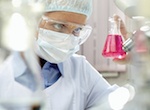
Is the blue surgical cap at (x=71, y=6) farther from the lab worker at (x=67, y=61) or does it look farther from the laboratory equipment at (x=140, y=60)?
the laboratory equipment at (x=140, y=60)

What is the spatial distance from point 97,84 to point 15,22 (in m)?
0.91

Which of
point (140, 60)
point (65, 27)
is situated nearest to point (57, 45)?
point (65, 27)

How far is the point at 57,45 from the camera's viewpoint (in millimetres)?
1059

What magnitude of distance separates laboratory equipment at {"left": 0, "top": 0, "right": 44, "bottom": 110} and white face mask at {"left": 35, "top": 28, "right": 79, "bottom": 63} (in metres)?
0.69

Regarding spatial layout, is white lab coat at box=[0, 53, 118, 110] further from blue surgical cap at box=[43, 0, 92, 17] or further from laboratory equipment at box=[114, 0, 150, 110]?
laboratory equipment at box=[114, 0, 150, 110]

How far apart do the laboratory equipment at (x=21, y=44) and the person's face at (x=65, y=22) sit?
0.67m

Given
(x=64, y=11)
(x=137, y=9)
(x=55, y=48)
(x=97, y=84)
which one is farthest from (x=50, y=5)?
(x=137, y=9)

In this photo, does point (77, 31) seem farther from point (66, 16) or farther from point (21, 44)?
point (21, 44)

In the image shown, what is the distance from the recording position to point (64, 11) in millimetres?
1004

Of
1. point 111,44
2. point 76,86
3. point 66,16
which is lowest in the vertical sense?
point 76,86

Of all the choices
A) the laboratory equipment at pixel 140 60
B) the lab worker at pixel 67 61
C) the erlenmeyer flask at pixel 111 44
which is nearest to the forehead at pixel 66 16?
the lab worker at pixel 67 61

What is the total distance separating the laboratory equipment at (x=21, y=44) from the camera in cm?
27

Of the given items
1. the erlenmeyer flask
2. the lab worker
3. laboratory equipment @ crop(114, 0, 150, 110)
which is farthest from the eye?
laboratory equipment @ crop(114, 0, 150, 110)

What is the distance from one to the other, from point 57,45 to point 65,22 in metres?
0.11
